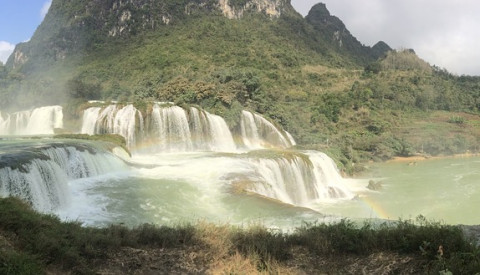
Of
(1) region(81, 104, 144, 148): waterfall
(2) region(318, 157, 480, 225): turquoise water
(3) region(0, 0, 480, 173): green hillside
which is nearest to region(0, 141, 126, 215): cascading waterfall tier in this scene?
(1) region(81, 104, 144, 148): waterfall

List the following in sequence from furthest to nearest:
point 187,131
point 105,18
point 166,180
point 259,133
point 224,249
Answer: point 105,18 < point 259,133 < point 187,131 < point 166,180 < point 224,249

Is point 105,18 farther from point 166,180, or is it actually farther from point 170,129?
point 166,180

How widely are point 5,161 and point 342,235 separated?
9477 mm

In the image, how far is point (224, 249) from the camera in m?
5.16

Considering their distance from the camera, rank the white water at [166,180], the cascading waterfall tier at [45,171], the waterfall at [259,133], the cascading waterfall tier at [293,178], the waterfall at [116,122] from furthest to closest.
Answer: the waterfall at [259,133], the waterfall at [116,122], the cascading waterfall tier at [293,178], the white water at [166,180], the cascading waterfall tier at [45,171]

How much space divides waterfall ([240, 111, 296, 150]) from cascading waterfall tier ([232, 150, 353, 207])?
833 centimetres

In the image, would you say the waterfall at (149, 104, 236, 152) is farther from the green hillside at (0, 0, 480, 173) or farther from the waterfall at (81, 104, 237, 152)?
the green hillside at (0, 0, 480, 173)

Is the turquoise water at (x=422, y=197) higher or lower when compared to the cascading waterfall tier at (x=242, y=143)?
lower

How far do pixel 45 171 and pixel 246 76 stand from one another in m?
26.8

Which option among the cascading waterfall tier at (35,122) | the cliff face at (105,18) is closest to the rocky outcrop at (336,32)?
the cliff face at (105,18)

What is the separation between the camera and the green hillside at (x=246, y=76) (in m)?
35.8

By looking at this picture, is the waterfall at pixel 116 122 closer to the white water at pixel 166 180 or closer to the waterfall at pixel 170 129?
the white water at pixel 166 180

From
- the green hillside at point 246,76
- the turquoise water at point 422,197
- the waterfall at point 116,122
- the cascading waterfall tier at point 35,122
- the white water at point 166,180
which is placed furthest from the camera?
the green hillside at point 246,76

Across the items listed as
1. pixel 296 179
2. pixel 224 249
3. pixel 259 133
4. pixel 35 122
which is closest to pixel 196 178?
pixel 296 179
